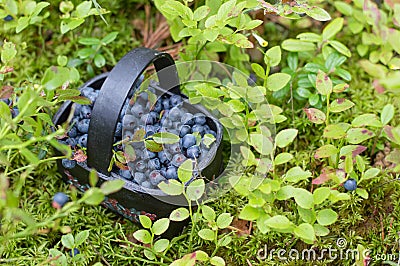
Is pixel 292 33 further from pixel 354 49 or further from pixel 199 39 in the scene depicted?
pixel 199 39

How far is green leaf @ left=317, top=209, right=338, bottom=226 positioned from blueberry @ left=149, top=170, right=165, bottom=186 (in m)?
0.47

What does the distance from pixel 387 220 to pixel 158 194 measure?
0.75 m

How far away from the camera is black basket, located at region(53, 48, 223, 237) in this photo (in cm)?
150

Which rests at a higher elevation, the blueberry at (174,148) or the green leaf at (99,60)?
the green leaf at (99,60)

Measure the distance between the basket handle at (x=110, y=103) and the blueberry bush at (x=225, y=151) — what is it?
0.05 meters

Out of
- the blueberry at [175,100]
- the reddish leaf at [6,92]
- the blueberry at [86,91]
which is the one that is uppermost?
the reddish leaf at [6,92]

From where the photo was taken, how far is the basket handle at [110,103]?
1496 millimetres

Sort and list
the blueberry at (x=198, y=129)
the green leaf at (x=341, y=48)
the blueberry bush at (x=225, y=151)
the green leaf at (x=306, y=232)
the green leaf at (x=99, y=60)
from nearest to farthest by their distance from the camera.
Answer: the green leaf at (x=306, y=232)
the blueberry bush at (x=225, y=151)
the blueberry at (x=198, y=129)
the green leaf at (x=341, y=48)
the green leaf at (x=99, y=60)

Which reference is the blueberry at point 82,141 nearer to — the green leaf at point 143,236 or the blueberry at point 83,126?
the blueberry at point 83,126

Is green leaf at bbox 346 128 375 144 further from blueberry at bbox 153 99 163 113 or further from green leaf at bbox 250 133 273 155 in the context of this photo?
blueberry at bbox 153 99 163 113

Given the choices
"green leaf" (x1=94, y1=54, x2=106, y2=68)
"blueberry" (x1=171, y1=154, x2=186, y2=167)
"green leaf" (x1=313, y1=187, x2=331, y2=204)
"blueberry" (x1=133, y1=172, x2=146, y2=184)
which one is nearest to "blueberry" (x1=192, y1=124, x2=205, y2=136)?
"blueberry" (x1=171, y1=154, x2=186, y2=167)

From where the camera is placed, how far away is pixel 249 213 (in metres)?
1.43

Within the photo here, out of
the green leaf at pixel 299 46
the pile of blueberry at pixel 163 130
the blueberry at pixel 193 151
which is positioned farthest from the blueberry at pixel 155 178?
the green leaf at pixel 299 46

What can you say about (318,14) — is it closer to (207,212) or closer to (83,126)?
(207,212)
